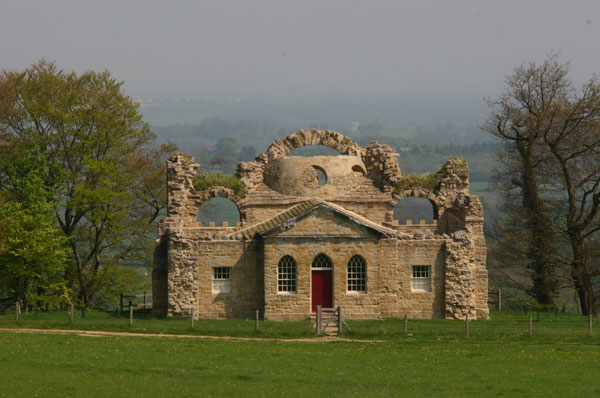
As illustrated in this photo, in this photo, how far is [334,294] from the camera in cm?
4938

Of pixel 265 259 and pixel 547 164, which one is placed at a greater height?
pixel 547 164

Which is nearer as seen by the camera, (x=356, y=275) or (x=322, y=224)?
(x=322, y=224)

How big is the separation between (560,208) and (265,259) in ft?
72.4

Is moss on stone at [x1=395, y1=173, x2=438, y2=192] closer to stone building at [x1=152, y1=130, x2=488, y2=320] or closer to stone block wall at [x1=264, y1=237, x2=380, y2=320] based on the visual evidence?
stone building at [x1=152, y1=130, x2=488, y2=320]

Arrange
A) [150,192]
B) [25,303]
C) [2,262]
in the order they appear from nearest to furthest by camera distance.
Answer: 1. [2,262]
2. [25,303]
3. [150,192]

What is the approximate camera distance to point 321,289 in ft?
163

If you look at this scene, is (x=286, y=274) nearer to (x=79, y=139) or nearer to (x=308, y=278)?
(x=308, y=278)

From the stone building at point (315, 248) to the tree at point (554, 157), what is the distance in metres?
7.95

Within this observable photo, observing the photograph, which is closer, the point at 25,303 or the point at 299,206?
the point at 299,206

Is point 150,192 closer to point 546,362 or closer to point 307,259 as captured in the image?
point 307,259

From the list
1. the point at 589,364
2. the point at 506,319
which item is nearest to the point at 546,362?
the point at 589,364

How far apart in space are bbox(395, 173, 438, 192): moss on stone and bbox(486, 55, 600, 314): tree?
25.1 feet

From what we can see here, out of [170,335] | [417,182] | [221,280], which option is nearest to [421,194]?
[417,182]

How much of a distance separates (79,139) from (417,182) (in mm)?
21617
